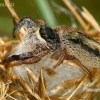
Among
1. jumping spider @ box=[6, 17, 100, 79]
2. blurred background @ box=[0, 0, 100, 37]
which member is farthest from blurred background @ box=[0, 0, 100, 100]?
jumping spider @ box=[6, 17, 100, 79]

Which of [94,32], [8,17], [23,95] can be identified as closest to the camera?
[23,95]

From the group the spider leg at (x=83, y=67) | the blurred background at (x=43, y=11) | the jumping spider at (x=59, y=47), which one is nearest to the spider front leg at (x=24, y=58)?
the jumping spider at (x=59, y=47)

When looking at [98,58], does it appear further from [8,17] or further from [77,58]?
[8,17]

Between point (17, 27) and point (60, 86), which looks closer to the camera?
point (60, 86)

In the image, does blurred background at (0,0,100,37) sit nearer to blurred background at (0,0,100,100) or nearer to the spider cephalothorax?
blurred background at (0,0,100,100)

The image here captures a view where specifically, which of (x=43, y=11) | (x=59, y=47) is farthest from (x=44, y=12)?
(x=59, y=47)

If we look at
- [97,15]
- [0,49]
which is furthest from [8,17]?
[0,49]
